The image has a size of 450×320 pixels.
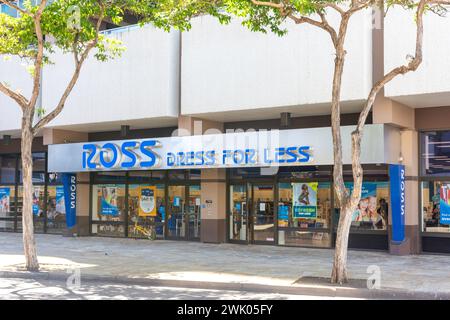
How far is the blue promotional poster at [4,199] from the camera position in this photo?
25.9 meters

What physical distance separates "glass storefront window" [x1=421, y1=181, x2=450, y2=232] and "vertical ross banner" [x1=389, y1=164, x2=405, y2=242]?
45.0 inches

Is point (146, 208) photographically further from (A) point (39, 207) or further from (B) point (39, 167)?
(B) point (39, 167)

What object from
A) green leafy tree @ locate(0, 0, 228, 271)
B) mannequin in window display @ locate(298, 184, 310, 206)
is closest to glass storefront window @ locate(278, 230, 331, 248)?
mannequin in window display @ locate(298, 184, 310, 206)

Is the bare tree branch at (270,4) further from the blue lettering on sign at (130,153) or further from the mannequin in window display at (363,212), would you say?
the blue lettering on sign at (130,153)

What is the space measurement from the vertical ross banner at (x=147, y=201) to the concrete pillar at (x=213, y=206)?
2.72 metres

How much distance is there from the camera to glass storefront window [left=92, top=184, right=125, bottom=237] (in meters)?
22.3

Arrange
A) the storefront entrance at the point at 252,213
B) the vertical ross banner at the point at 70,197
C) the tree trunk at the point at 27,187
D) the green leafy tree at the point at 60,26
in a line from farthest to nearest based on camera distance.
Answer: the vertical ross banner at the point at 70,197
the storefront entrance at the point at 252,213
the tree trunk at the point at 27,187
the green leafy tree at the point at 60,26

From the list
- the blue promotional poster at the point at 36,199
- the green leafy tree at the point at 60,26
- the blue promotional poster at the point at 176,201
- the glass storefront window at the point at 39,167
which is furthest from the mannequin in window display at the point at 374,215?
the blue promotional poster at the point at 36,199

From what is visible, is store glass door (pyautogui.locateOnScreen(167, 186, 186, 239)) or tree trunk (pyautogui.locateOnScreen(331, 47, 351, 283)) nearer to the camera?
tree trunk (pyautogui.locateOnScreen(331, 47, 351, 283))

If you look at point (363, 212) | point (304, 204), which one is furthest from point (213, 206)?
point (363, 212)

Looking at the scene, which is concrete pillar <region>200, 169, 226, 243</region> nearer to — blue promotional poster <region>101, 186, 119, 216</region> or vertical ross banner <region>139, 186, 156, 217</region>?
vertical ross banner <region>139, 186, 156, 217</region>
